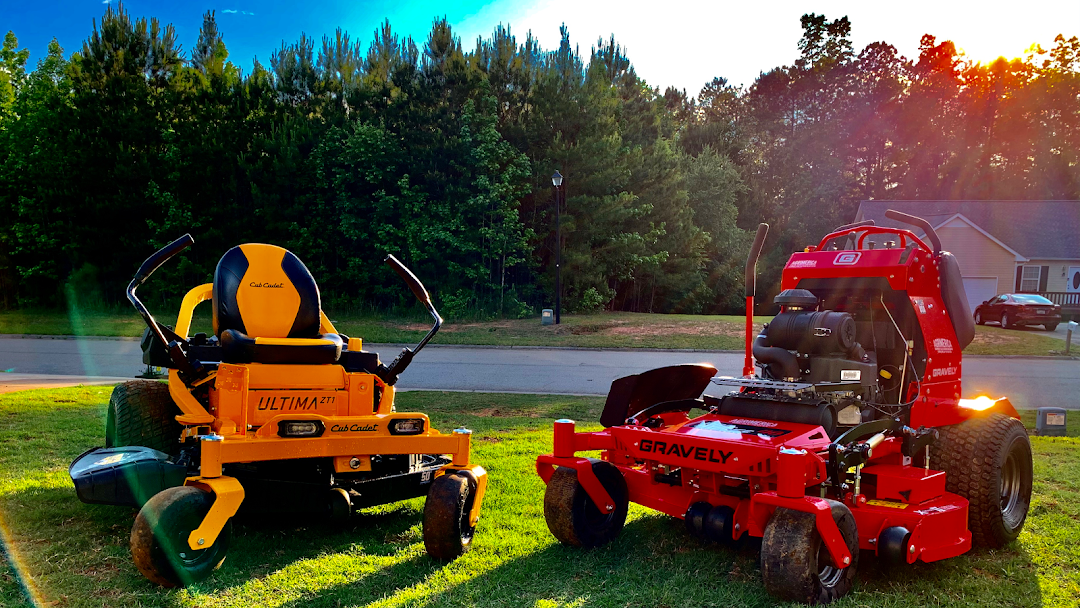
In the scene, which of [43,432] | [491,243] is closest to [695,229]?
[491,243]

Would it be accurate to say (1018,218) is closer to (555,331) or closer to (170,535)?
(555,331)

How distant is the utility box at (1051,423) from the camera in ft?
30.3

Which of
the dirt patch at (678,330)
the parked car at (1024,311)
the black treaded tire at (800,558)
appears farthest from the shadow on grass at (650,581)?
the parked car at (1024,311)

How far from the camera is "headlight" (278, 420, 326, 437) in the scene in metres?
4.41

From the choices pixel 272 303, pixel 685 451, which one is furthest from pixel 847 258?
pixel 272 303

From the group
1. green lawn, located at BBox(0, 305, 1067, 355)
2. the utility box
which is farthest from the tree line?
the utility box

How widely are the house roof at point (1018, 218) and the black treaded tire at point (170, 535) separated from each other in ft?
127

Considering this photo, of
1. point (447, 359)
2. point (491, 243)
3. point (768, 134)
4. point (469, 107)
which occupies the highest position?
point (768, 134)

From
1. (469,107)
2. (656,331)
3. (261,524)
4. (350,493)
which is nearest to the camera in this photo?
(350,493)

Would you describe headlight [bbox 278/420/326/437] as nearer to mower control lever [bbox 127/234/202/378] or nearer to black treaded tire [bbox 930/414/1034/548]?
mower control lever [bbox 127/234/202/378]

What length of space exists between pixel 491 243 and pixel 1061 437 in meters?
22.2

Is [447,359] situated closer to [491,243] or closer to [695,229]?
[491,243]

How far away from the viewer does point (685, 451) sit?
4.44 meters

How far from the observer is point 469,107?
2914 cm
